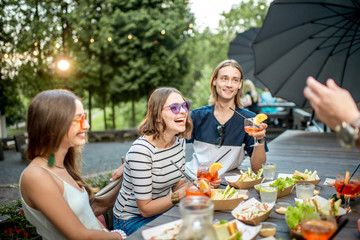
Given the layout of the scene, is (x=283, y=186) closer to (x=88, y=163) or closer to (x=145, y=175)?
(x=145, y=175)

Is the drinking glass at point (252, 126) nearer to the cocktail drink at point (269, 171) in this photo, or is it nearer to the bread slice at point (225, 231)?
the cocktail drink at point (269, 171)

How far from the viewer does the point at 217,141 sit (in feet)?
10.1

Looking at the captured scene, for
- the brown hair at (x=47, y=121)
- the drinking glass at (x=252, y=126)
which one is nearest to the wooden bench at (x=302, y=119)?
the drinking glass at (x=252, y=126)

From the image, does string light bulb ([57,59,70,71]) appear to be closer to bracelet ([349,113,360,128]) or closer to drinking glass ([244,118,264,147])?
drinking glass ([244,118,264,147])

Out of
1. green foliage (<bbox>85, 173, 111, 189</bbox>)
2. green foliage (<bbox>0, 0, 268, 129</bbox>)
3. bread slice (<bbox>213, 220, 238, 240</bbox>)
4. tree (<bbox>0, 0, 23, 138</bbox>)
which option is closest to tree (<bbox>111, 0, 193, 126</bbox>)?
green foliage (<bbox>0, 0, 268, 129</bbox>)

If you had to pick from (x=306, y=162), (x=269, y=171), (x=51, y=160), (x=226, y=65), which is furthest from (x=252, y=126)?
(x=51, y=160)

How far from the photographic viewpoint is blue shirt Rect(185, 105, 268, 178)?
303 centimetres

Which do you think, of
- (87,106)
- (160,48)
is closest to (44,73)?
(87,106)

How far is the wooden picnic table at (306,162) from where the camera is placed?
1627 mm

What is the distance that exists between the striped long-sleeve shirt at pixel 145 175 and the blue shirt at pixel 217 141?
64 centimetres

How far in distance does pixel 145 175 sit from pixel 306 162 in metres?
2.15

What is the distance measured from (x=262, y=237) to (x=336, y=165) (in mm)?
2222

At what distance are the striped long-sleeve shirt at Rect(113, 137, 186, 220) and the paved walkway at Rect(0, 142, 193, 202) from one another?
3.86 metres

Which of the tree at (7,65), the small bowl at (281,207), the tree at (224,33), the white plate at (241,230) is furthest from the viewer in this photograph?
the tree at (224,33)
